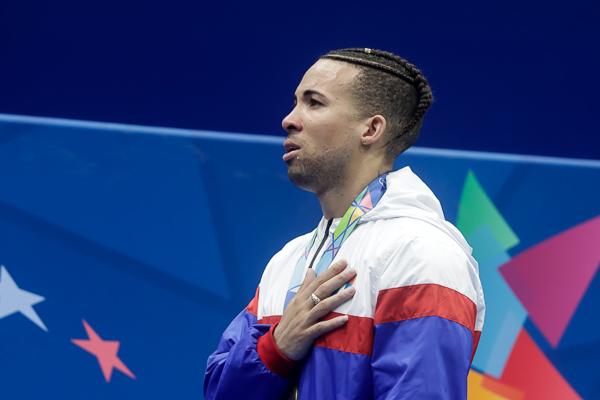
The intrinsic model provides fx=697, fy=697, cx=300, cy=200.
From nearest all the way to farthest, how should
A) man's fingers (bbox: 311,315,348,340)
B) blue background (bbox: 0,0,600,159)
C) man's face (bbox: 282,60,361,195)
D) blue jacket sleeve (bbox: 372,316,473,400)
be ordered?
blue jacket sleeve (bbox: 372,316,473,400) → man's fingers (bbox: 311,315,348,340) → man's face (bbox: 282,60,361,195) → blue background (bbox: 0,0,600,159)

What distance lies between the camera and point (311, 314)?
1.33m

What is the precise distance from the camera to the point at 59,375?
88.5 inches

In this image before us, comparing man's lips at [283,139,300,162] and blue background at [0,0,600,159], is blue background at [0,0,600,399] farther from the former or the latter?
man's lips at [283,139,300,162]

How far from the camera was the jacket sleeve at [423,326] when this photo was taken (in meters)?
1.18

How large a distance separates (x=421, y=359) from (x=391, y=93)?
0.67 metres

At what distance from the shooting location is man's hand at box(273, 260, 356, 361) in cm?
132

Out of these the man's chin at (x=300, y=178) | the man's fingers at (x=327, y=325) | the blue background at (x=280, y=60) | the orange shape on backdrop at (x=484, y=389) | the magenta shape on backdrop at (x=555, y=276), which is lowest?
the orange shape on backdrop at (x=484, y=389)

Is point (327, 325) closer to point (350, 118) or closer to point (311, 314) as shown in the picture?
point (311, 314)

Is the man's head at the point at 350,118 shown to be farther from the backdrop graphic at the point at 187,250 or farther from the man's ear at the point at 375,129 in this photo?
the backdrop graphic at the point at 187,250

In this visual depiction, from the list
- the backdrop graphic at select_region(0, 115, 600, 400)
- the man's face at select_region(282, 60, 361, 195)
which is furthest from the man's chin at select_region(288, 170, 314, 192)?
the backdrop graphic at select_region(0, 115, 600, 400)

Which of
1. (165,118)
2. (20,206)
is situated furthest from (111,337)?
(165,118)

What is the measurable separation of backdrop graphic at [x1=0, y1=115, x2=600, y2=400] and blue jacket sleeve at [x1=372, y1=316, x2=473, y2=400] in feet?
3.62

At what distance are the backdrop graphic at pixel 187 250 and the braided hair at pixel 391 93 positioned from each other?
0.77m

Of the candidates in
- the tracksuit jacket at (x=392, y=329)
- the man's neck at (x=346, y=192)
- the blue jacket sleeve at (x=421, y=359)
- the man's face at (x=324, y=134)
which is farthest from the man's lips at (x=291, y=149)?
the blue jacket sleeve at (x=421, y=359)
